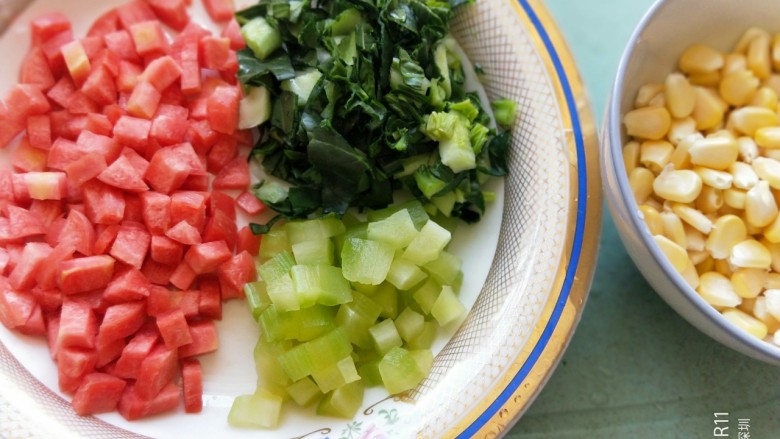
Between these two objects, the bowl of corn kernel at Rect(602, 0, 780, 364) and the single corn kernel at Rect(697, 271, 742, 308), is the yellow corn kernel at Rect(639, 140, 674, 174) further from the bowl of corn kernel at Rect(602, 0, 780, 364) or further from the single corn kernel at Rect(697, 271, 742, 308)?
the single corn kernel at Rect(697, 271, 742, 308)

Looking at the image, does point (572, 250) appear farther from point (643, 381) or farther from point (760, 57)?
point (760, 57)

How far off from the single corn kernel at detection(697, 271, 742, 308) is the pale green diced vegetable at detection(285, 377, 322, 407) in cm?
99

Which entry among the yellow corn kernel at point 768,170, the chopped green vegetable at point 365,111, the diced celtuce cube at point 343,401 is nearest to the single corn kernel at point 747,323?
the yellow corn kernel at point 768,170

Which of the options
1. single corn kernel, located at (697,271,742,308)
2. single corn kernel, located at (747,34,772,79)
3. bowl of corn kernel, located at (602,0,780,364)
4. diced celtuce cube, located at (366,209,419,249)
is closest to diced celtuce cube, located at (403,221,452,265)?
diced celtuce cube, located at (366,209,419,249)

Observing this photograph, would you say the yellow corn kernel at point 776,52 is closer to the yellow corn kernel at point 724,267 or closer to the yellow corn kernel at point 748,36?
the yellow corn kernel at point 748,36

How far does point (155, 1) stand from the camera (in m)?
1.84

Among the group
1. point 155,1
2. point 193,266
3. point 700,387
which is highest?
point 155,1

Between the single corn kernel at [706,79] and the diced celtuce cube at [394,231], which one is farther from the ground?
the single corn kernel at [706,79]

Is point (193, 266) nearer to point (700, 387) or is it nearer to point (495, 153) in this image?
point (495, 153)

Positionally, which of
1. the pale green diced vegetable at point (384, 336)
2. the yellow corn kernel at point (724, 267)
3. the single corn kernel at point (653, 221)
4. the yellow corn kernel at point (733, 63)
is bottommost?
the pale green diced vegetable at point (384, 336)

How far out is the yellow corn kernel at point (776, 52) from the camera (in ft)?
5.65

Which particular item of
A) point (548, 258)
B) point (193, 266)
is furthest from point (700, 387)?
point (193, 266)

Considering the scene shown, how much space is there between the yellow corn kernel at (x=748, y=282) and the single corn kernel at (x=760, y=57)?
56cm

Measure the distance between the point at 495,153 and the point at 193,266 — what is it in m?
0.86
